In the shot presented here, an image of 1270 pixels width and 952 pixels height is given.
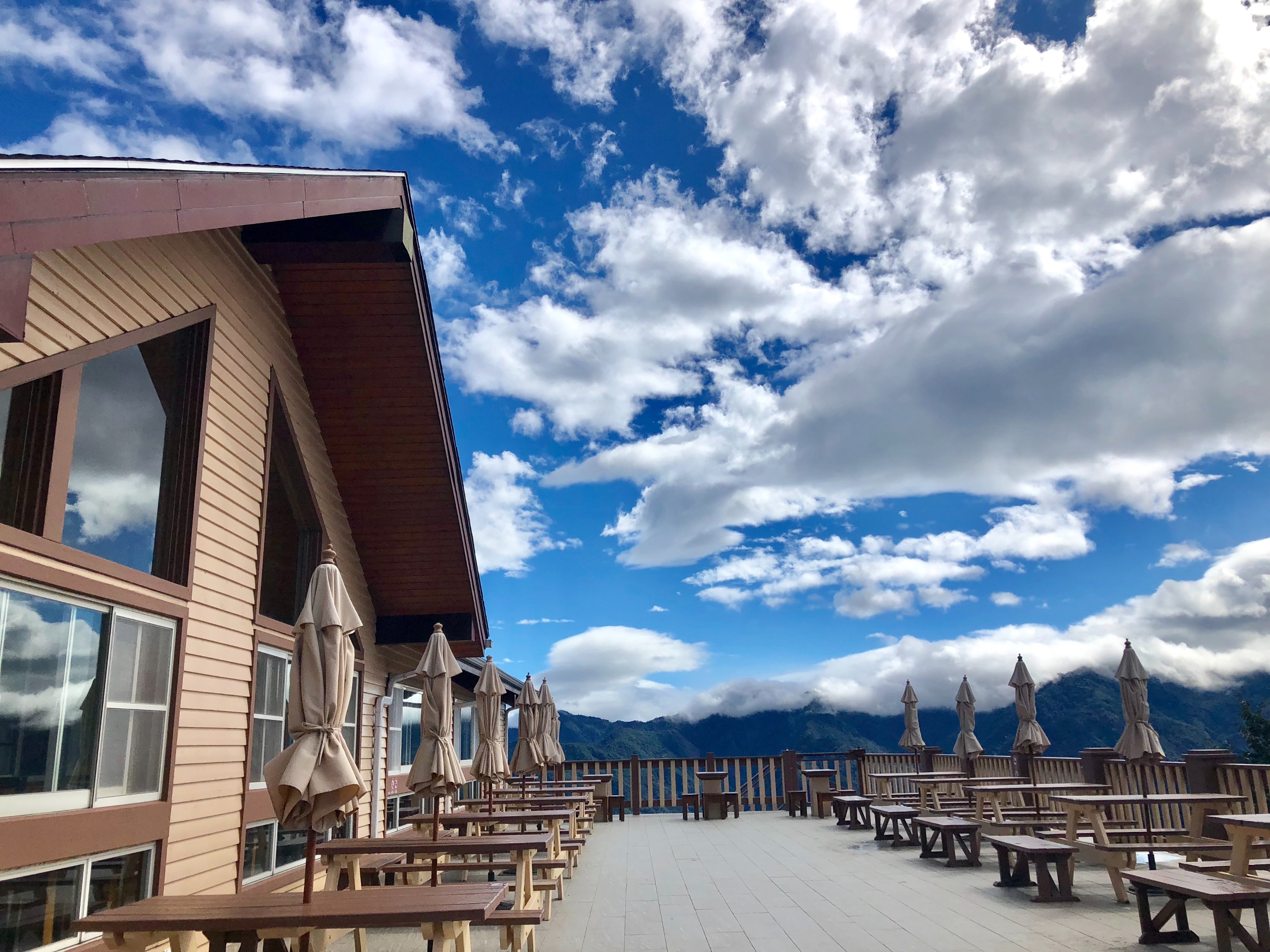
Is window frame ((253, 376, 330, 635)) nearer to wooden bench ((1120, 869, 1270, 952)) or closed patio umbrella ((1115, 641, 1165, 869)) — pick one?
wooden bench ((1120, 869, 1270, 952))

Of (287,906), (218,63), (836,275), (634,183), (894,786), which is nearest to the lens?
(287,906)

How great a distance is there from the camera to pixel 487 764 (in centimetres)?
952

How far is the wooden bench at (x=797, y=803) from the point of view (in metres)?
16.3

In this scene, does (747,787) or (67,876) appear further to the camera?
(747,787)

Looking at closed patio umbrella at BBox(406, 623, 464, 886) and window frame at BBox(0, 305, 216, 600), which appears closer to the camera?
window frame at BBox(0, 305, 216, 600)

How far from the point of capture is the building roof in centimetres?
306

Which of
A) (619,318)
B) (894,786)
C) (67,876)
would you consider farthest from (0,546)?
(894,786)

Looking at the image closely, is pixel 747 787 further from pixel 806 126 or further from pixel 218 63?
pixel 218 63

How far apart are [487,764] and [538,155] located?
978 centimetres

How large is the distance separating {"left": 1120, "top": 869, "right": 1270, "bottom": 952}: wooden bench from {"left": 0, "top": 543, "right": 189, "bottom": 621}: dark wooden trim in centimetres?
659

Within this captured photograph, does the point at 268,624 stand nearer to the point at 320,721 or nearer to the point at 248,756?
the point at 248,756

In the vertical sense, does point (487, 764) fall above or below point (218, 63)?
below

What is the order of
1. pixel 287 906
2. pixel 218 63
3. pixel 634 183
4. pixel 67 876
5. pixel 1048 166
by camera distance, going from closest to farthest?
pixel 287 906 < pixel 67 876 < pixel 218 63 < pixel 1048 166 < pixel 634 183

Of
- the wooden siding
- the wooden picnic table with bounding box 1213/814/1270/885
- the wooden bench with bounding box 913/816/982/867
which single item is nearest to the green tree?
the wooden bench with bounding box 913/816/982/867
